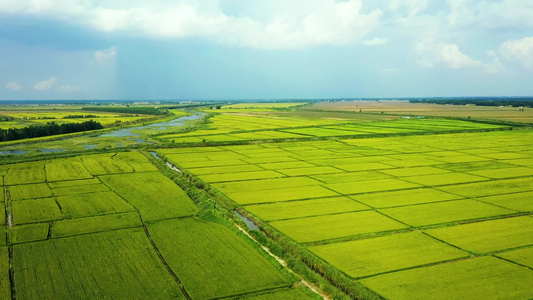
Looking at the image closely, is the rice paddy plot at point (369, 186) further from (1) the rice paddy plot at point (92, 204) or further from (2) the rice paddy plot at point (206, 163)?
(1) the rice paddy plot at point (92, 204)

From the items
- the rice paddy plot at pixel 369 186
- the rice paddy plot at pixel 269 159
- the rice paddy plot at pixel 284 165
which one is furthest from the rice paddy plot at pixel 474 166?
the rice paddy plot at pixel 269 159

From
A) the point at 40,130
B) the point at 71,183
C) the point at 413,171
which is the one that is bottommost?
the point at 71,183

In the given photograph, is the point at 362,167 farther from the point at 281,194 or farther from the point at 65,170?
the point at 65,170

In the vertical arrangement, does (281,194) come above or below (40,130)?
below

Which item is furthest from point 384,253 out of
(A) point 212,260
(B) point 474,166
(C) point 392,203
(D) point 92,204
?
(B) point 474,166

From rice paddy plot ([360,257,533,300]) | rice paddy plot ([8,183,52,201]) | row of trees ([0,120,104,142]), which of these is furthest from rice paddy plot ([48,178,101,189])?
row of trees ([0,120,104,142])
